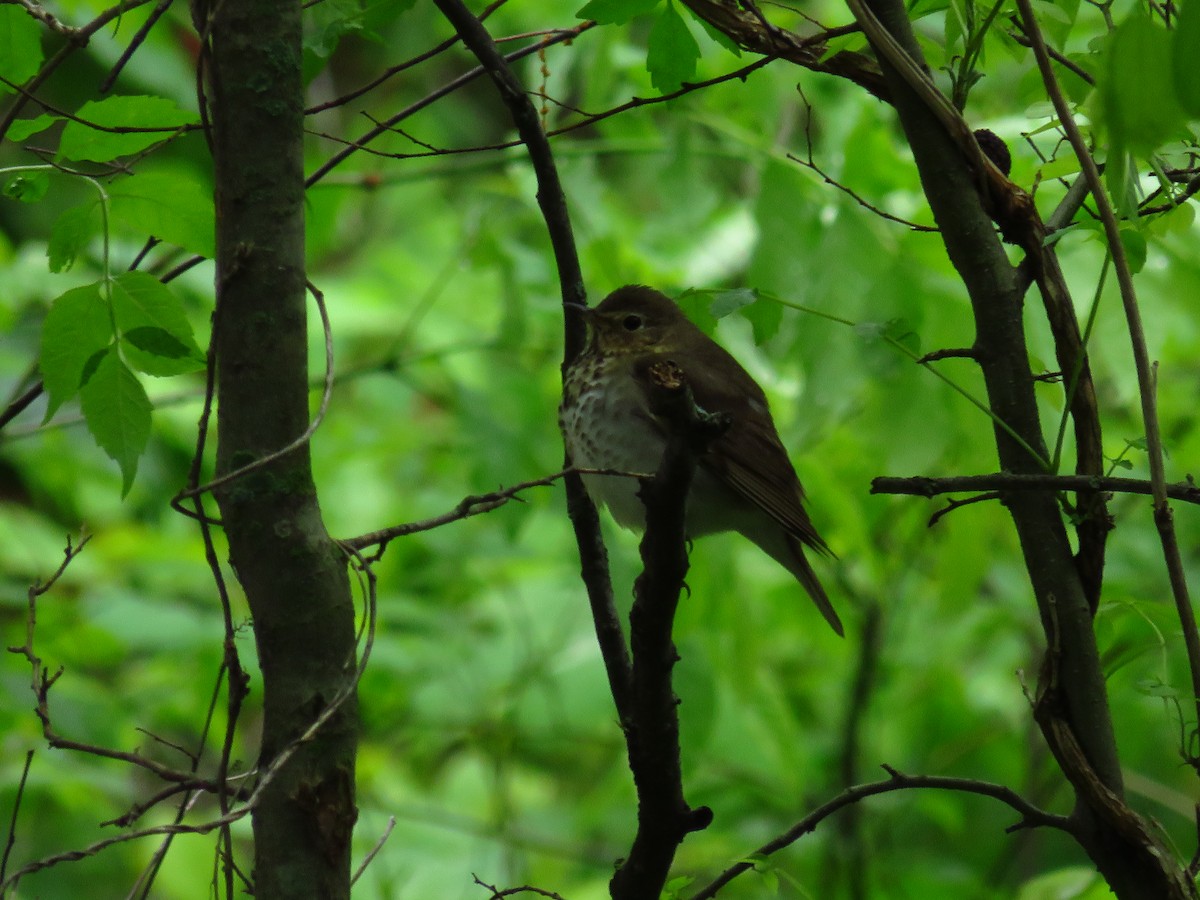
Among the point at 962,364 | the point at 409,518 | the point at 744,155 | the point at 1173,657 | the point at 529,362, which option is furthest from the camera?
the point at 409,518

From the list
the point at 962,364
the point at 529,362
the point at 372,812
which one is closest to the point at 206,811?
the point at 372,812

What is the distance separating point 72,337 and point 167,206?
21 centimetres

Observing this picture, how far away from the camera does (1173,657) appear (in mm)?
4004

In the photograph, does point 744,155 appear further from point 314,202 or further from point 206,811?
point 206,811

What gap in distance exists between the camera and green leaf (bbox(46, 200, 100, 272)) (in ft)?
5.43

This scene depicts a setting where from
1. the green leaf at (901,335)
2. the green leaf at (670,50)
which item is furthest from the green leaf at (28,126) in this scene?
the green leaf at (901,335)

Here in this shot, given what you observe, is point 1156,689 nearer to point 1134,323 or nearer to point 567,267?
point 1134,323

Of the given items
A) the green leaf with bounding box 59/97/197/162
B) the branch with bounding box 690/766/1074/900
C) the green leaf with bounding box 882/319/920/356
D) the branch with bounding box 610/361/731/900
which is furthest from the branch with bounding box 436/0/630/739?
the green leaf with bounding box 882/319/920/356

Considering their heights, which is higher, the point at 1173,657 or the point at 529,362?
the point at 529,362

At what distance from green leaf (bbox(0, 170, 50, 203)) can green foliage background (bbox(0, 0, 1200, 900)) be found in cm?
8

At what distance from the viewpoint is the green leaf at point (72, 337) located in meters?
1.60

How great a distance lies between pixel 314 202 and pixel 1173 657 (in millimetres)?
2964

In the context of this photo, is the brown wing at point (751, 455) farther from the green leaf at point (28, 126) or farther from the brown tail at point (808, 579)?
the green leaf at point (28, 126)

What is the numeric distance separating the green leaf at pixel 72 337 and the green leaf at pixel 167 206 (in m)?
0.11
